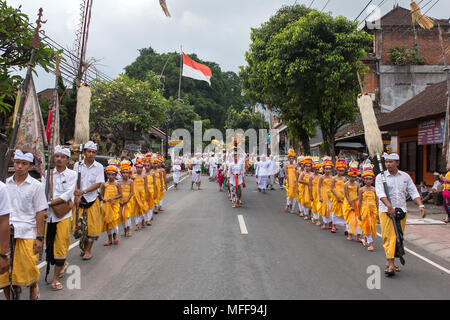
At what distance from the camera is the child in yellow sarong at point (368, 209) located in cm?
775

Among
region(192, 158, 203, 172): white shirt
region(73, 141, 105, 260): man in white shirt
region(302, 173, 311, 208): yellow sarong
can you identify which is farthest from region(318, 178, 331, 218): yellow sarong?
region(192, 158, 203, 172): white shirt

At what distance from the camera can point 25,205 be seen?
4.31 metres

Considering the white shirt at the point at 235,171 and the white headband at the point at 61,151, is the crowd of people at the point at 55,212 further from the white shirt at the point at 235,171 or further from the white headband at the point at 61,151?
the white shirt at the point at 235,171

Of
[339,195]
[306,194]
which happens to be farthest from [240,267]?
[306,194]

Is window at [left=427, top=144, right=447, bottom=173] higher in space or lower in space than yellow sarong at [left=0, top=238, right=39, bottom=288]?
higher

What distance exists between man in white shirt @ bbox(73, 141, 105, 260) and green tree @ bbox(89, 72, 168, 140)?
20.7 meters

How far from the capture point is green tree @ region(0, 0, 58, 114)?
7.51 meters

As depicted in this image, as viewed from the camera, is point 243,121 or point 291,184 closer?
point 291,184

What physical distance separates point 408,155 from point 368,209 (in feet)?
48.0

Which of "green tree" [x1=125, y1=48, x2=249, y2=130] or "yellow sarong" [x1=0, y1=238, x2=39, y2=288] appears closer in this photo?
"yellow sarong" [x1=0, y1=238, x2=39, y2=288]

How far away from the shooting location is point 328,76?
49.5 feet

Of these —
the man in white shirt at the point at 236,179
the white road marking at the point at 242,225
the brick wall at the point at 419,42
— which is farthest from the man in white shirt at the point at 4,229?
the brick wall at the point at 419,42

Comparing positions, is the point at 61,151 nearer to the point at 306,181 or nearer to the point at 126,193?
the point at 126,193

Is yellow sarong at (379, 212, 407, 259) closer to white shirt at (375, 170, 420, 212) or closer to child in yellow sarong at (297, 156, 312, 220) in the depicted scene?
white shirt at (375, 170, 420, 212)
